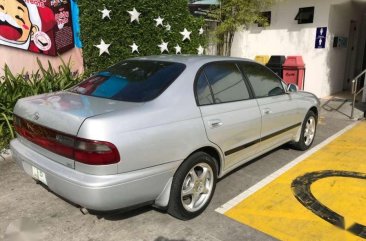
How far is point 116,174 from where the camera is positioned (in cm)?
267

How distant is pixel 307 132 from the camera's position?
557 centimetres

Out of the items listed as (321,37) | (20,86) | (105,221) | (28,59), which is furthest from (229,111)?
(321,37)

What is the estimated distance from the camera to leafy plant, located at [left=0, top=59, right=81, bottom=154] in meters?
5.18

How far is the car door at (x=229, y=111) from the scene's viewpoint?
11.3 ft

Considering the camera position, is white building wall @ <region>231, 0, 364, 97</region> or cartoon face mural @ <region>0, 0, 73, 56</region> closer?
cartoon face mural @ <region>0, 0, 73, 56</region>

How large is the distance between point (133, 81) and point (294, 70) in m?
7.42

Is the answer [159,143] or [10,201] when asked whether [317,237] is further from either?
[10,201]

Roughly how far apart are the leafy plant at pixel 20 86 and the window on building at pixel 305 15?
675cm

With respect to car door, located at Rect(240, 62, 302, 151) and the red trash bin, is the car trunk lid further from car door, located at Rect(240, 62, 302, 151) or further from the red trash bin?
the red trash bin

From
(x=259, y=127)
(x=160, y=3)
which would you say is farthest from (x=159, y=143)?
(x=160, y=3)

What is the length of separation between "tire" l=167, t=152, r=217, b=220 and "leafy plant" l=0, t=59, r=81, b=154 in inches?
125

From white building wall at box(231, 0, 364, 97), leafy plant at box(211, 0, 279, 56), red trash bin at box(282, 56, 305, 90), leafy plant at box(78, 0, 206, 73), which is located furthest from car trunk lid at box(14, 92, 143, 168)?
white building wall at box(231, 0, 364, 97)

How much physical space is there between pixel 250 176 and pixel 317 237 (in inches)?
57.0

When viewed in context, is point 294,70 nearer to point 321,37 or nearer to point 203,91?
point 321,37
